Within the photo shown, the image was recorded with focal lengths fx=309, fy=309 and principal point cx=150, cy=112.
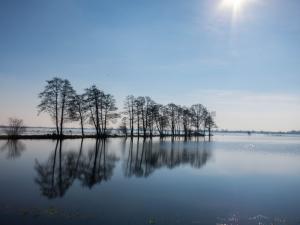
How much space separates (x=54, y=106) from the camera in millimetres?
56594

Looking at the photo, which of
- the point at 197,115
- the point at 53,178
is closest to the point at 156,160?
the point at 53,178

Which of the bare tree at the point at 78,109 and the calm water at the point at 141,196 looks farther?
the bare tree at the point at 78,109

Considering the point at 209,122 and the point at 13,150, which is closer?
the point at 13,150

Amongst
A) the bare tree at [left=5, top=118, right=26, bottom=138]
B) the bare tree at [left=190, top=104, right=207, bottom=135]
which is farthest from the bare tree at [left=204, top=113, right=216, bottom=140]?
the bare tree at [left=5, top=118, right=26, bottom=138]

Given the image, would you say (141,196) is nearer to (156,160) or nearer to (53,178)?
(53,178)

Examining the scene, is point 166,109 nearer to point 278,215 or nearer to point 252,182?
point 252,182

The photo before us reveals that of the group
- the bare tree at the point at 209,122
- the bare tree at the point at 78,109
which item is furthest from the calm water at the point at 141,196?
the bare tree at the point at 209,122

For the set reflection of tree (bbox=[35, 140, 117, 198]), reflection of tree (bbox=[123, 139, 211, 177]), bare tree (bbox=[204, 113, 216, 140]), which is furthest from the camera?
bare tree (bbox=[204, 113, 216, 140])

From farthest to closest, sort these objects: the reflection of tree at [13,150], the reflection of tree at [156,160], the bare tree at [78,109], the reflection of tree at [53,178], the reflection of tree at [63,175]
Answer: the bare tree at [78,109], the reflection of tree at [13,150], the reflection of tree at [156,160], the reflection of tree at [63,175], the reflection of tree at [53,178]

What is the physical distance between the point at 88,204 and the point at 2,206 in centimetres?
298

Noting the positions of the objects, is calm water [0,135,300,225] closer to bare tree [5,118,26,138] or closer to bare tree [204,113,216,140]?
bare tree [5,118,26,138]

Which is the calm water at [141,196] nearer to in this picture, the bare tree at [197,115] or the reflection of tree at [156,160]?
the reflection of tree at [156,160]

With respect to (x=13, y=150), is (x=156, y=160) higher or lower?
lower

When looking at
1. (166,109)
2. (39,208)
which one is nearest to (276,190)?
(39,208)
